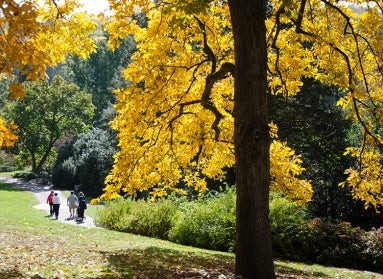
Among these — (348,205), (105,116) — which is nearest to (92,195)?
(105,116)

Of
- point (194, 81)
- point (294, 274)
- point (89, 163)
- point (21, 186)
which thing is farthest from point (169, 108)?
point (21, 186)

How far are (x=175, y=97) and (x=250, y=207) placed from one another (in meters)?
5.63

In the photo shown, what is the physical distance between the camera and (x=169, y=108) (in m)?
11.9

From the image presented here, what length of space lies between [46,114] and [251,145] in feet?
161

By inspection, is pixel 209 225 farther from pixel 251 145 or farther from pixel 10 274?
pixel 10 274

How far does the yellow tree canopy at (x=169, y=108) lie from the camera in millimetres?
11219

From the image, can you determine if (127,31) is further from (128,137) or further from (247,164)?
(247,164)

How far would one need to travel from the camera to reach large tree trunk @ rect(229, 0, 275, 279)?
6.93 meters

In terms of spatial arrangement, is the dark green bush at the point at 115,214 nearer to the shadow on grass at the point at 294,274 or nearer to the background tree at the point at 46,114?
the shadow on grass at the point at 294,274

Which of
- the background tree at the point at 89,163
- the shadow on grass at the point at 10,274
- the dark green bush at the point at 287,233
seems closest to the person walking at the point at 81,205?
the dark green bush at the point at 287,233

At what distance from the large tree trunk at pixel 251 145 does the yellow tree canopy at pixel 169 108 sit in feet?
11.5

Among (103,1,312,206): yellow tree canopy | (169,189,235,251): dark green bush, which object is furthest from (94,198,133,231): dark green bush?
(103,1,312,206): yellow tree canopy

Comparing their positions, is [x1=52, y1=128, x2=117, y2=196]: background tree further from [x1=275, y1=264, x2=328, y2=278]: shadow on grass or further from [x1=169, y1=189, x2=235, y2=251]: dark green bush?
[x1=275, y1=264, x2=328, y2=278]: shadow on grass

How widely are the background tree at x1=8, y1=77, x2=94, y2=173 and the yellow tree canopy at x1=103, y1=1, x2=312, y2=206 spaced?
136 feet
